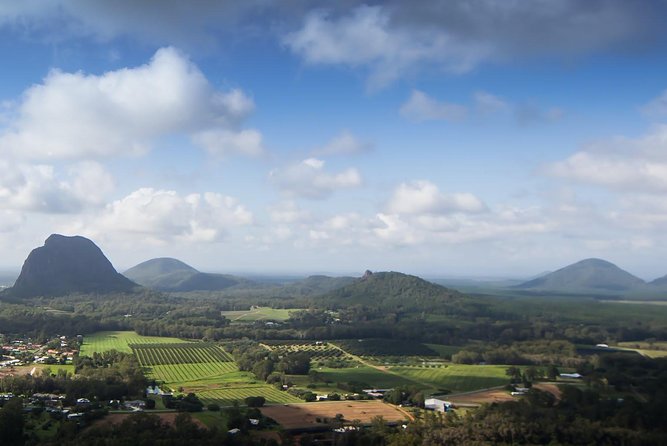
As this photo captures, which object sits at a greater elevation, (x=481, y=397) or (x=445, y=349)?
(x=445, y=349)

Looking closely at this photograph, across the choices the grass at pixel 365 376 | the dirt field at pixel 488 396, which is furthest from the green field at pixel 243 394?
the dirt field at pixel 488 396

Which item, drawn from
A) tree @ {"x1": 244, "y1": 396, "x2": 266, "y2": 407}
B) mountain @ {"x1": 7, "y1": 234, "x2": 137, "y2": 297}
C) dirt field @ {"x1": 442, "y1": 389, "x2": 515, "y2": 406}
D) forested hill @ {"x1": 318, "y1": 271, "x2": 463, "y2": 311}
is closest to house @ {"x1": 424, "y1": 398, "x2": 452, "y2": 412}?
dirt field @ {"x1": 442, "y1": 389, "x2": 515, "y2": 406}

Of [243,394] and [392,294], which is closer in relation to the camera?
[243,394]

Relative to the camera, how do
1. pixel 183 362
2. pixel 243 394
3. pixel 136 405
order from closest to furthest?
pixel 136 405
pixel 243 394
pixel 183 362

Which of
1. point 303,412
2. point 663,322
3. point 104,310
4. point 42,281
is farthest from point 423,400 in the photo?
point 42,281

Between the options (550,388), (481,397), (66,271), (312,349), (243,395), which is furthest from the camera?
(66,271)

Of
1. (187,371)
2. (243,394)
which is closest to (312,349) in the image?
(187,371)

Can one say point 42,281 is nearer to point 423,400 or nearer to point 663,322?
point 423,400

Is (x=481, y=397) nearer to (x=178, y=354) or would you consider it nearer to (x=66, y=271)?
(x=178, y=354)
